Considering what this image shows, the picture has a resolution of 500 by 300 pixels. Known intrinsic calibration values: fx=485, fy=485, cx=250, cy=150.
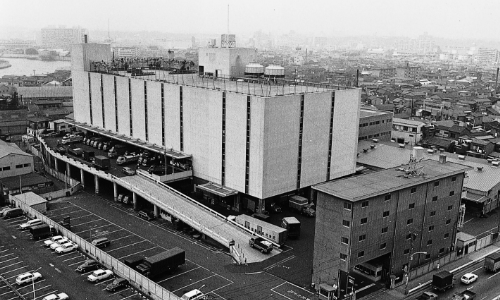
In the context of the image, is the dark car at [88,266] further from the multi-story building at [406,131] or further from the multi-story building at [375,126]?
the multi-story building at [406,131]

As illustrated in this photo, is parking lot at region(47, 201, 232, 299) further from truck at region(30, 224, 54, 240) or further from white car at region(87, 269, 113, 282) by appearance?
white car at region(87, 269, 113, 282)

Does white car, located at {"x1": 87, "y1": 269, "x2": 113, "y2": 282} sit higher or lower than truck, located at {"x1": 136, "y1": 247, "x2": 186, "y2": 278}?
lower

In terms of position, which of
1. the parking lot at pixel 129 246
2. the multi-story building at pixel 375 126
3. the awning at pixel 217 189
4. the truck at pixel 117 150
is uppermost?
the multi-story building at pixel 375 126

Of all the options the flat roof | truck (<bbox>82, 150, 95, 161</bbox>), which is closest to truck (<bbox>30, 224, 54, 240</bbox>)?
truck (<bbox>82, 150, 95, 161</bbox>)

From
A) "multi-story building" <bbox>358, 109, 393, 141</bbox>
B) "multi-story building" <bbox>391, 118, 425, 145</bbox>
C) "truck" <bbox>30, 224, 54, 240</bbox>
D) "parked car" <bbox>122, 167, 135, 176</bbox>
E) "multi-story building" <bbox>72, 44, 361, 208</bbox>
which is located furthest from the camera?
"multi-story building" <bbox>391, 118, 425, 145</bbox>

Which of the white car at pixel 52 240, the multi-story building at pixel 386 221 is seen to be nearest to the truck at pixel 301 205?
the multi-story building at pixel 386 221

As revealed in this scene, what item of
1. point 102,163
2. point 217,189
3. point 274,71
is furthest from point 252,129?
point 274,71
